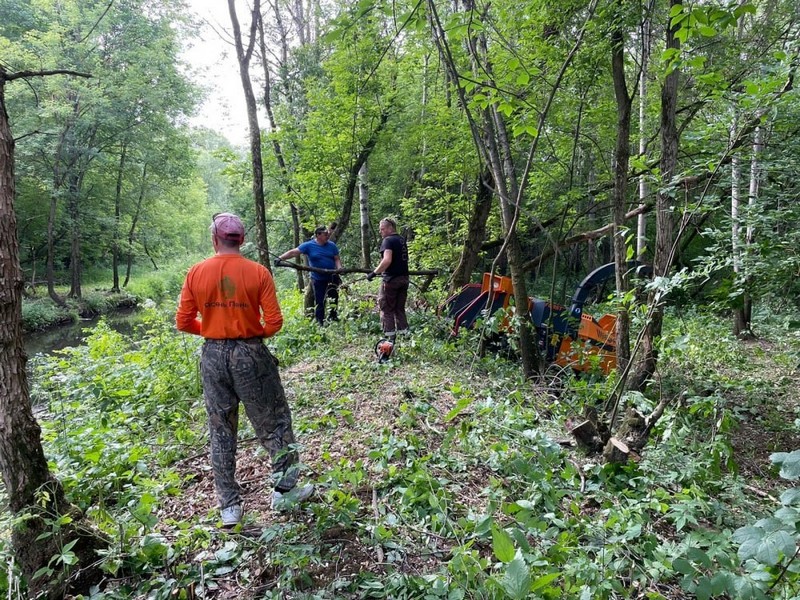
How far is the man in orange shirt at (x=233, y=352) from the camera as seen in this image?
3.11 m

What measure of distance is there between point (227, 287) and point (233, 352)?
446 millimetres

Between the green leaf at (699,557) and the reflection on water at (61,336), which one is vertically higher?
Answer: the green leaf at (699,557)

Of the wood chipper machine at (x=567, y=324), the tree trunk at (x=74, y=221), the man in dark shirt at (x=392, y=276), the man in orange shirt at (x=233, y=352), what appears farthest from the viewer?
the tree trunk at (x=74, y=221)

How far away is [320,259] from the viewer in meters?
8.43

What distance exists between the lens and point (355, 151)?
10.2 meters

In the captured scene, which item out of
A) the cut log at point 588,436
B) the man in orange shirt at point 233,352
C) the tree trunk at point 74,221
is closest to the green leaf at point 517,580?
the man in orange shirt at point 233,352

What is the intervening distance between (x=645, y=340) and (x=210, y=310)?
4163 mm

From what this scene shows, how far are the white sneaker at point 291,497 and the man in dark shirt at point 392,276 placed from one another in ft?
11.9

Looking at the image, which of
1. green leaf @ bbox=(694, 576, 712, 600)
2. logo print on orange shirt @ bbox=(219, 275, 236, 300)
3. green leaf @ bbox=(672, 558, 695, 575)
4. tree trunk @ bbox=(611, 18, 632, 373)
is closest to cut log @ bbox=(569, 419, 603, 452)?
tree trunk @ bbox=(611, 18, 632, 373)

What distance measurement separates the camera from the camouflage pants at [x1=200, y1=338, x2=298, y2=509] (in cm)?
311

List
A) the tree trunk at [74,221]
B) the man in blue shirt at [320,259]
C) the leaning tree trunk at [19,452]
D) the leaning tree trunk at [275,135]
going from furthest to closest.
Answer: the tree trunk at [74,221]
the leaning tree trunk at [275,135]
the man in blue shirt at [320,259]
the leaning tree trunk at [19,452]

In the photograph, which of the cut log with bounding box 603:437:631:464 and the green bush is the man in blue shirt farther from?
the green bush

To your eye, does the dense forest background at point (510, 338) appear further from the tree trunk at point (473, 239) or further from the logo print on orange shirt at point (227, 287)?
the logo print on orange shirt at point (227, 287)

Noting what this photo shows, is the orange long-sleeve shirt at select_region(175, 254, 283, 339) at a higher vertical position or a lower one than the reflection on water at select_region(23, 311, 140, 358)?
higher
